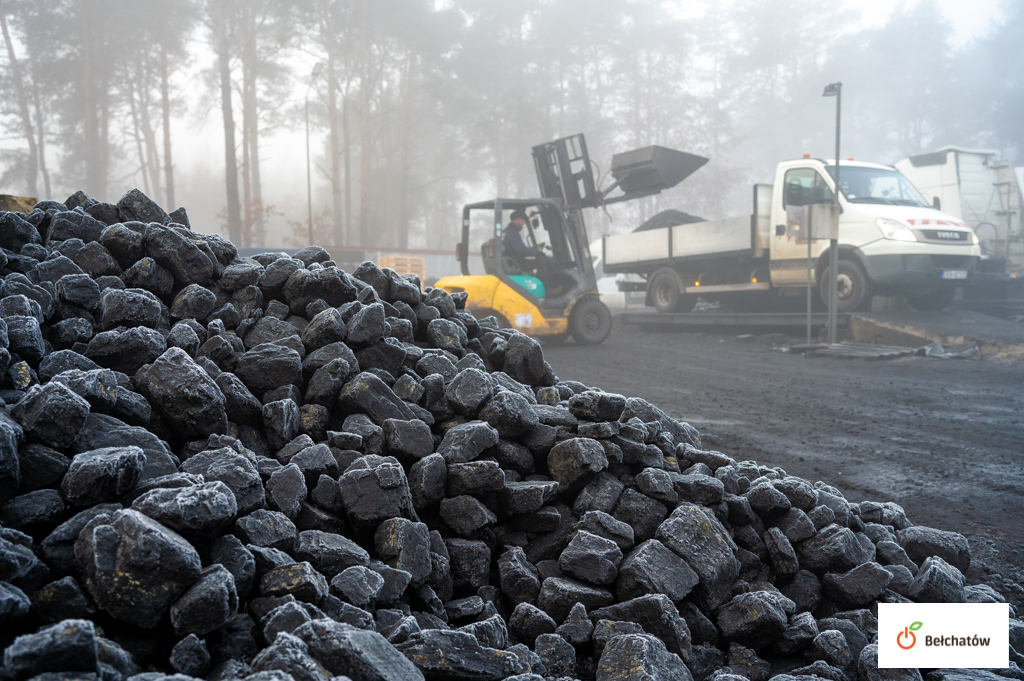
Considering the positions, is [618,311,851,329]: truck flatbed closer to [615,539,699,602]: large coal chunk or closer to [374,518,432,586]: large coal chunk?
[615,539,699,602]: large coal chunk

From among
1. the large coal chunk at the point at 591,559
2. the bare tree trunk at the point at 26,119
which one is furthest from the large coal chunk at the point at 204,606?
the bare tree trunk at the point at 26,119

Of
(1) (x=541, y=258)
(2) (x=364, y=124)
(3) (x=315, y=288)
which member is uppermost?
(2) (x=364, y=124)

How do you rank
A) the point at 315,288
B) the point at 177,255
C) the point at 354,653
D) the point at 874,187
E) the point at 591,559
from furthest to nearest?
the point at 874,187 → the point at 315,288 → the point at 177,255 → the point at 591,559 → the point at 354,653

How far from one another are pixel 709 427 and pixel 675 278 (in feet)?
31.3

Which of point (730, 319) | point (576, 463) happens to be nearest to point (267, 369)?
point (576, 463)

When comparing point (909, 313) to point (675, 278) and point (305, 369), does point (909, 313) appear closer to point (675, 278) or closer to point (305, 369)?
point (675, 278)

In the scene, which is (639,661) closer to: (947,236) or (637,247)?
(947,236)

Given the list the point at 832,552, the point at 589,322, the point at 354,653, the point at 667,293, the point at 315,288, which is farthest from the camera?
the point at 667,293

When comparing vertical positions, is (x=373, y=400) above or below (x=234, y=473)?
above

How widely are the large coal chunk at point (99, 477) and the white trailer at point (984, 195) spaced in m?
20.6

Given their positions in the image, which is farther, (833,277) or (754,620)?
(833,277)

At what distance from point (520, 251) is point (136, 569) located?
10.1 m

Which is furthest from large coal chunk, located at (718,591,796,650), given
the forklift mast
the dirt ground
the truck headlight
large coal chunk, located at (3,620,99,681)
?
the truck headlight

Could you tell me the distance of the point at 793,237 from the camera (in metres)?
13.2
